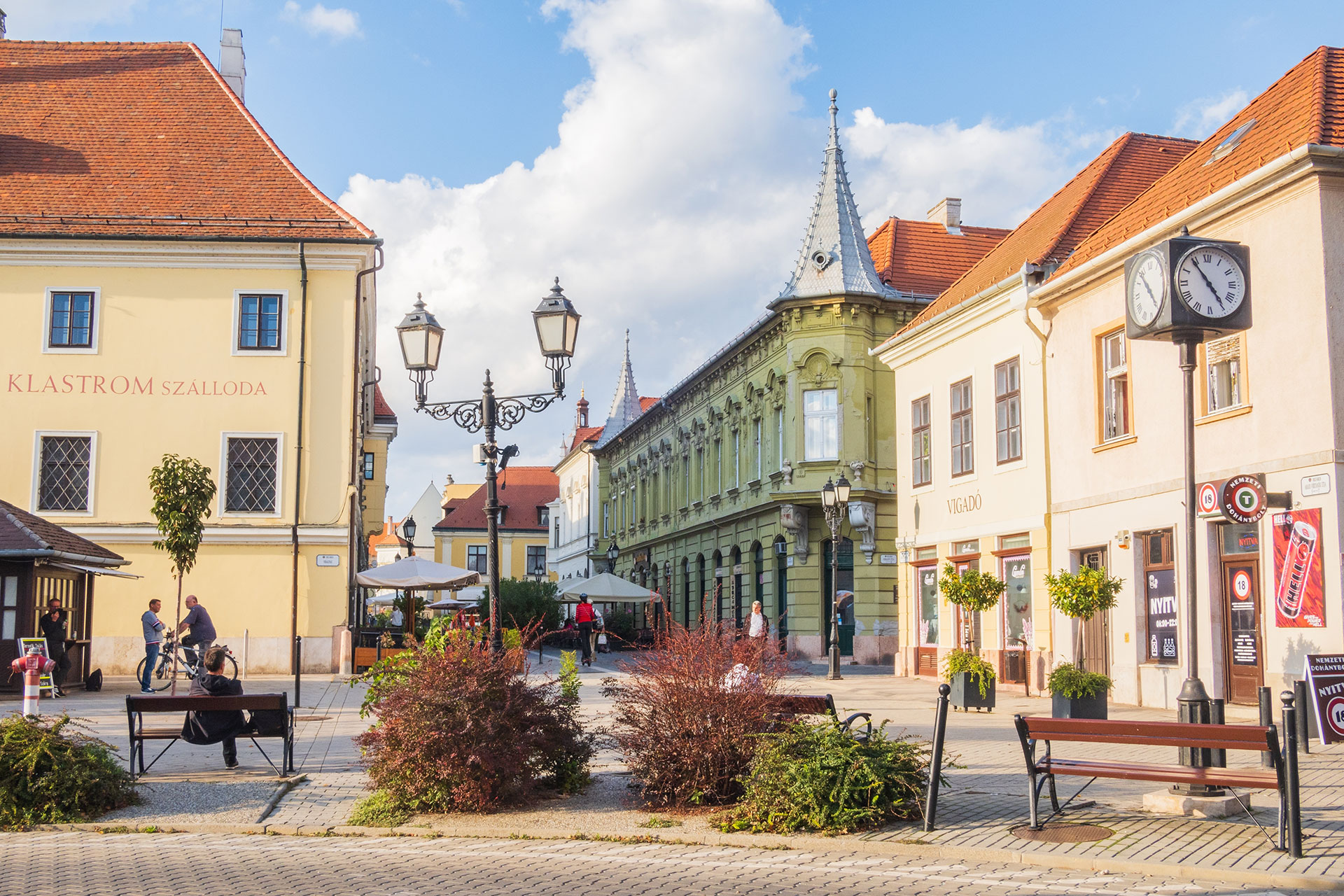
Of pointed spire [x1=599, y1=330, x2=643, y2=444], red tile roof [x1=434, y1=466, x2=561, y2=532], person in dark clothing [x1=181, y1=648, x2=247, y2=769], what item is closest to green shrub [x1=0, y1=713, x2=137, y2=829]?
person in dark clothing [x1=181, y1=648, x2=247, y2=769]

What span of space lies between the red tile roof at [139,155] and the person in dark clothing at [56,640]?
9.50m

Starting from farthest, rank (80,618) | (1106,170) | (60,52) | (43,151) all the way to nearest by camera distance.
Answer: (60,52) < (43,151) < (1106,170) < (80,618)

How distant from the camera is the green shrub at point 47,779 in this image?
9.47 m

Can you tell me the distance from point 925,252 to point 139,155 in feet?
70.3

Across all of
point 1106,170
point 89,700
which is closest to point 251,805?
point 89,700

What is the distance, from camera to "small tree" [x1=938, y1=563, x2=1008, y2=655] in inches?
844

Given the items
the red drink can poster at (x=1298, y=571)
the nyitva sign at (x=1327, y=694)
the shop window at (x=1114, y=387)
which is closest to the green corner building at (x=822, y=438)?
the shop window at (x=1114, y=387)

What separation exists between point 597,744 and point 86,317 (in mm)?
21259

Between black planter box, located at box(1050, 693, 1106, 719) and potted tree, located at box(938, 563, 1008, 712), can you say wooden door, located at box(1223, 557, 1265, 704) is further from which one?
potted tree, located at box(938, 563, 1008, 712)

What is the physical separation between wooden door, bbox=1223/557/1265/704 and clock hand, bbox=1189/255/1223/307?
7.10 m

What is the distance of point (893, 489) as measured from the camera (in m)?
35.2

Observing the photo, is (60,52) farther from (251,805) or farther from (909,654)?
(251,805)

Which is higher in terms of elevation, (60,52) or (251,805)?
(60,52)

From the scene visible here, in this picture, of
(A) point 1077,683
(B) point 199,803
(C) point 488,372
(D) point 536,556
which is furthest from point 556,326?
(D) point 536,556
